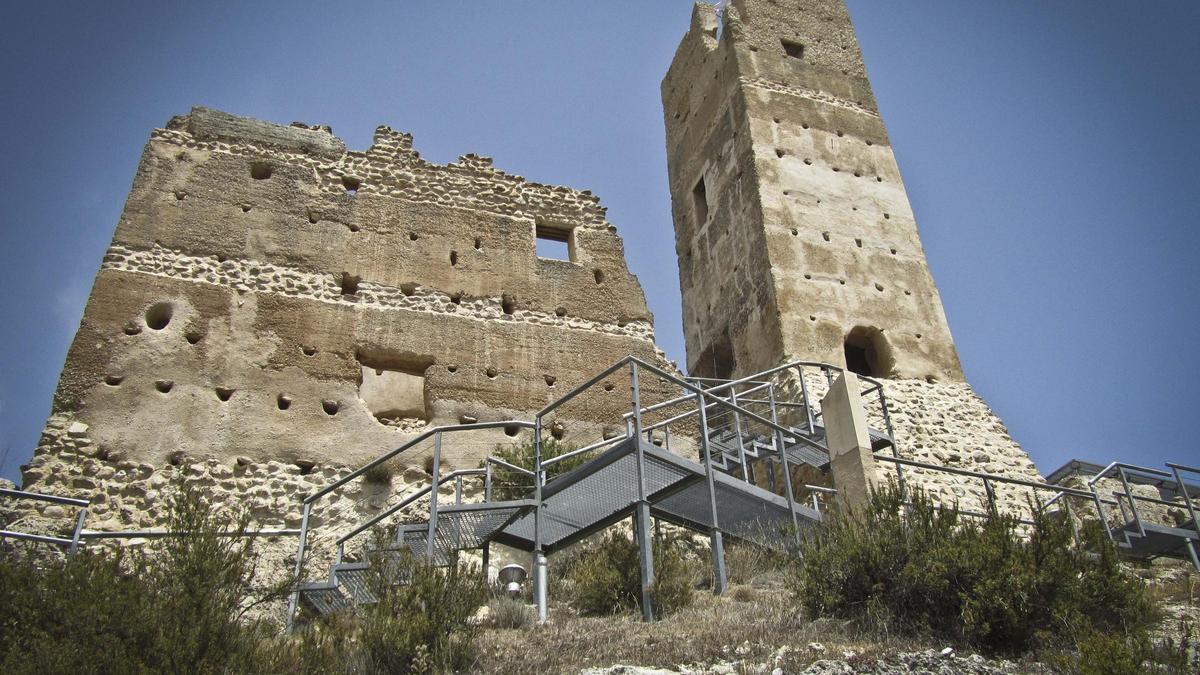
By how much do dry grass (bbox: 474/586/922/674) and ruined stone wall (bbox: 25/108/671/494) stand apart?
5.87m

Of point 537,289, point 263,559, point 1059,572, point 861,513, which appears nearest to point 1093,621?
point 1059,572

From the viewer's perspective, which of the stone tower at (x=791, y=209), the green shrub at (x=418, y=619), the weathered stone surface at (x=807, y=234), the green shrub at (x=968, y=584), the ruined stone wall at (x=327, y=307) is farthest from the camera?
the stone tower at (x=791, y=209)

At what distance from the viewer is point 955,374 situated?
56.8ft

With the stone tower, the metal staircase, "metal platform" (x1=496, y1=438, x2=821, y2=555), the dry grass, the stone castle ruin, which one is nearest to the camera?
the dry grass

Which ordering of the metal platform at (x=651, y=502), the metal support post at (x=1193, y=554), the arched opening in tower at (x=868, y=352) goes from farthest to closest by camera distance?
the arched opening in tower at (x=868, y=352) < the metal support post at (x=1193, y=554) < the metal platform at (x=651, y=502)

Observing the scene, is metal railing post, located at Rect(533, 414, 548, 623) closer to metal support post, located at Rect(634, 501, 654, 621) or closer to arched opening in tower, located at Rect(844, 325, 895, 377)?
metal support post, located at Rect(634, 501, 654, 621)

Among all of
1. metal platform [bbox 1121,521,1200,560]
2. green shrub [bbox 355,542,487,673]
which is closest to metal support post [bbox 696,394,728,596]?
green shrub [bbox 355,542,487,673]

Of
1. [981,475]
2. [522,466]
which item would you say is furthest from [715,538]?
[981,475]

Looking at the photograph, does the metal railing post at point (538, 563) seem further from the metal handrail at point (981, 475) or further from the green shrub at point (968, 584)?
the metal handrail at point (981, 475)

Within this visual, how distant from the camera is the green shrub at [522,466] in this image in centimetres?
1215

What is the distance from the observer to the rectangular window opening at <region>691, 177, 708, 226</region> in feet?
69.3

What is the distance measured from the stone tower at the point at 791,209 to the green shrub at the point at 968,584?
26.9ft

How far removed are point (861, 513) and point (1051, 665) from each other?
305 cm

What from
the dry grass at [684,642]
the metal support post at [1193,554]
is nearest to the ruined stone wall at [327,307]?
the dry grass at [684,642]
